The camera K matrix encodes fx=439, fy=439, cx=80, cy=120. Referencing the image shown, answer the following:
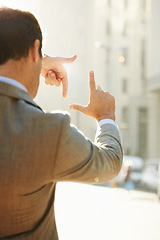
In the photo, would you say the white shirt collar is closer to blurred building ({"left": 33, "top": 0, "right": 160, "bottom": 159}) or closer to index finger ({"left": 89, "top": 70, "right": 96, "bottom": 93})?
index finger ({"left": 89, "top": 70, "right": 96, "bottom": 93})

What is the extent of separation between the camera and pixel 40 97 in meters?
43.9

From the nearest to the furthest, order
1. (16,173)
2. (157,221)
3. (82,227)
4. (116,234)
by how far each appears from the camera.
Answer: (16,173) < (116,234) < (82,227) < (157,221)

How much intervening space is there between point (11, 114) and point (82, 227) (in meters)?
6.44

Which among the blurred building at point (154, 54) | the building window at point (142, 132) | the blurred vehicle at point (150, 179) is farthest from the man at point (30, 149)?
the building window at point (142, 132)

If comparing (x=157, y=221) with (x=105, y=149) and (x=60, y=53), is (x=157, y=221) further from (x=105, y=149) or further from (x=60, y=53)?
(x=60, y=53)

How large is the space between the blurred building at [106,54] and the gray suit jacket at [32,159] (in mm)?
41276

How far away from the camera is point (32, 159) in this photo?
1425 mm

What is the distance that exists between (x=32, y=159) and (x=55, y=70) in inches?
25.5

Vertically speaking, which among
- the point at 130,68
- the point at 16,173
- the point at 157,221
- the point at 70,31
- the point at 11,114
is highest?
the point at 70,31

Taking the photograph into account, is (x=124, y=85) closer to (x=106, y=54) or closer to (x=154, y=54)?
(x=106, y=54)

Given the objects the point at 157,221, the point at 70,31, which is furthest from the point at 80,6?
the point at 157,221

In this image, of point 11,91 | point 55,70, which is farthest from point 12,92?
point 55,70

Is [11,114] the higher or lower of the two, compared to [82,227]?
higher

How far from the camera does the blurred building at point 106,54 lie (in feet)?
142
